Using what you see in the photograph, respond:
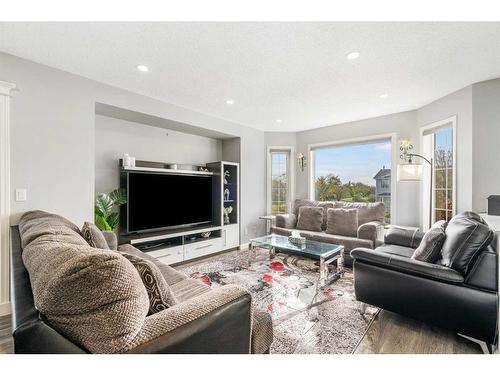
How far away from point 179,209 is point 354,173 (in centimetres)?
337

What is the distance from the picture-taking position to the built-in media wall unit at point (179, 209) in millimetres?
3139

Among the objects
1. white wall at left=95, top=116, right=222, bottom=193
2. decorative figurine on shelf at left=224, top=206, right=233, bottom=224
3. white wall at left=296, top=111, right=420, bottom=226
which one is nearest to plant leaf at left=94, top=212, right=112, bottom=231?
white wall at left=95, top=116, right=222, bottom=193

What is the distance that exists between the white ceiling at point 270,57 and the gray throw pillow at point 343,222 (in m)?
1.72

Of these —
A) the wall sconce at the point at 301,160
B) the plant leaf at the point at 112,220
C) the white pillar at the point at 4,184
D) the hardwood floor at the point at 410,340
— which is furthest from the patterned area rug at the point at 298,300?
the wall sconce at the point at 301,160

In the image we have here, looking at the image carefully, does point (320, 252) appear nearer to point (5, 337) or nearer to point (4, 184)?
point (5, 337)

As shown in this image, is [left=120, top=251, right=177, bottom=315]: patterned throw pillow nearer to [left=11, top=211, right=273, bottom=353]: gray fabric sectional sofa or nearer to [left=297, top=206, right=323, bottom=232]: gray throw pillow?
[left=11, top=211, right=273, bottom=353]: gray fabric sectional sofa

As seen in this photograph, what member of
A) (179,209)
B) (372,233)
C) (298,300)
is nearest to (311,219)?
(372,233)

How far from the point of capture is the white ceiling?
1.78 meters

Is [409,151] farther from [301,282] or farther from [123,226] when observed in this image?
[123,226]

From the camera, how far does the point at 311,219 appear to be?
412cm

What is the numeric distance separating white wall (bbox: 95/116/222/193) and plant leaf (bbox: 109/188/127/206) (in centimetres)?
35

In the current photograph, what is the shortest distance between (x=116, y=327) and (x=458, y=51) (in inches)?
121

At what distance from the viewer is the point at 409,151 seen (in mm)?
3818
